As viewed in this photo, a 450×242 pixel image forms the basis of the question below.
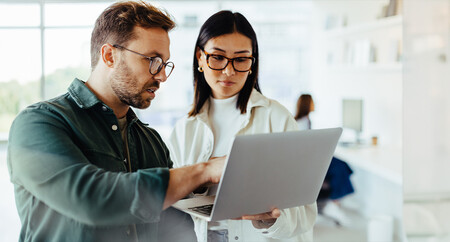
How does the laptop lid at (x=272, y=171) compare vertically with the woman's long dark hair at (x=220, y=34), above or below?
below

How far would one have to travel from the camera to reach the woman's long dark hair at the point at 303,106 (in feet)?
11.9

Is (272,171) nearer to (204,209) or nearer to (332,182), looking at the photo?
(204,209)

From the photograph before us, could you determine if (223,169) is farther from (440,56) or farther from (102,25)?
(440,56)

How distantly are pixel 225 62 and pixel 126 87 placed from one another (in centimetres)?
42

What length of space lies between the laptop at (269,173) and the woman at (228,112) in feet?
0.80

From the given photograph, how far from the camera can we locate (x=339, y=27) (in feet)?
15.2

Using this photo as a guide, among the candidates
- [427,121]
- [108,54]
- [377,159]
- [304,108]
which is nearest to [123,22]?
[108,54]

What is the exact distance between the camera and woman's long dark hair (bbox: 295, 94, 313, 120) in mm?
3629

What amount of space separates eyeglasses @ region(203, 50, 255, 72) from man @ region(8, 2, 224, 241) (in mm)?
280

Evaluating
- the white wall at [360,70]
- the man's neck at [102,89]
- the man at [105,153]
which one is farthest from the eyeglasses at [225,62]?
the white wall at [360,70]

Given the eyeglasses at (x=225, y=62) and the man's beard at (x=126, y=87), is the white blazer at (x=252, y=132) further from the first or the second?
the man's beard at (x=126, y=87)

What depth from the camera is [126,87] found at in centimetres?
97

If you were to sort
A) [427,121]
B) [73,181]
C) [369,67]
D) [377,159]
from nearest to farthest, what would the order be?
1. [73,181]
2. [427,121]
3. [377,159]
4. [369,67]

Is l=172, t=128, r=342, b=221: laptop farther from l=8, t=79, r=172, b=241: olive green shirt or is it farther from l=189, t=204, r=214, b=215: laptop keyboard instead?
l=8, t=79, r=172, b=241: olive green shirt
